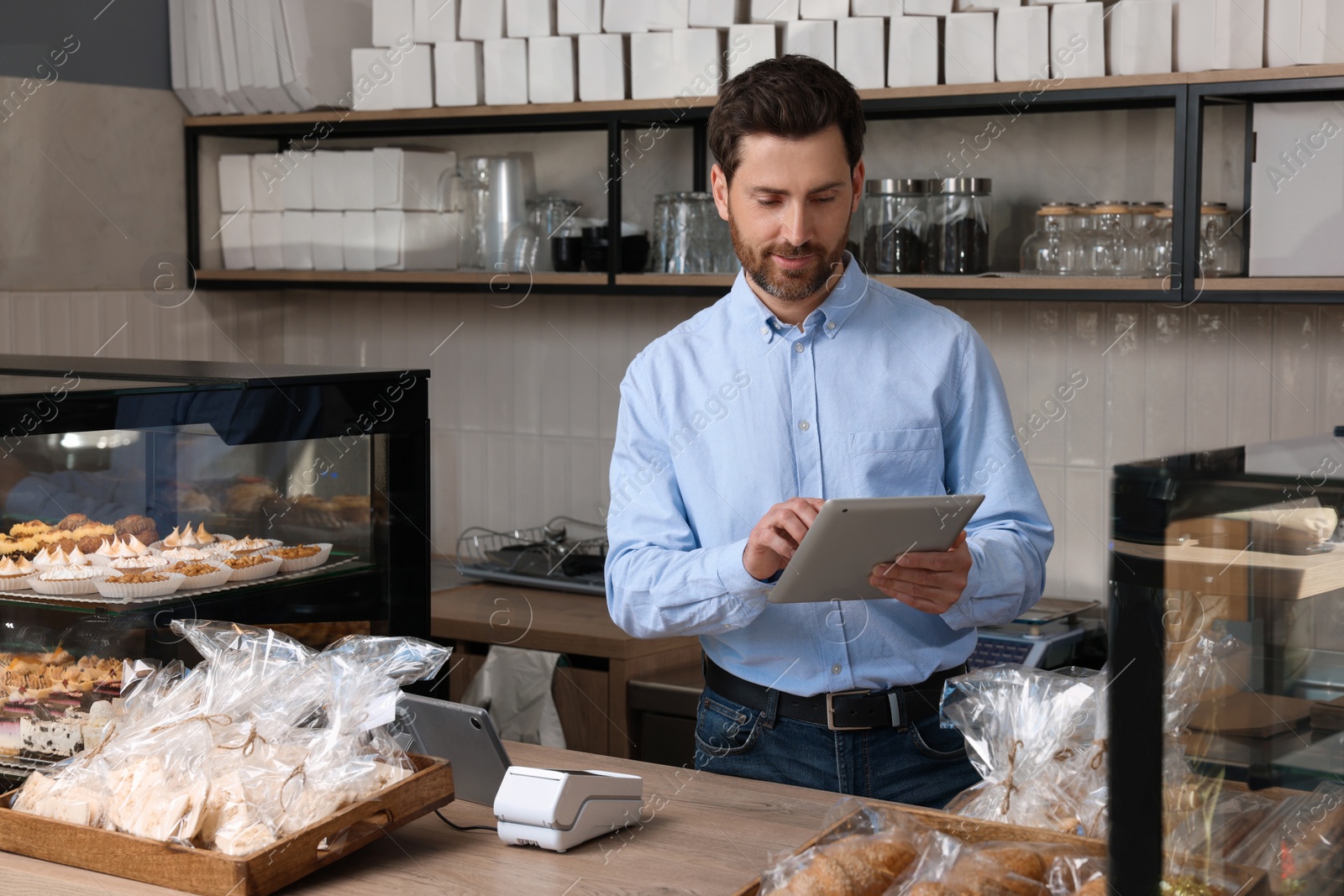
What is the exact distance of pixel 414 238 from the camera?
347 centimetres

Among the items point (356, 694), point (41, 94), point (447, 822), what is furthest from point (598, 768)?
point (41, 94)

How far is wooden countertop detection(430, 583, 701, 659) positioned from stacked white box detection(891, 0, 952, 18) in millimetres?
1330

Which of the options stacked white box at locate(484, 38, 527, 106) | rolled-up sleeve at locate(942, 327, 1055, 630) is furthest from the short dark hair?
stacked white box at locate(484, 38, 527, 106)

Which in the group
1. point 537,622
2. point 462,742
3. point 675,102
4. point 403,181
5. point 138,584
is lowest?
point 537,622

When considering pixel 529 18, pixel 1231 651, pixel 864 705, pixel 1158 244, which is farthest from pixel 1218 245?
pixel 1231 651

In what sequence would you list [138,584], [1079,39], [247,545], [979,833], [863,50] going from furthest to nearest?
[863,50]
[1079,39]
[247,545]
[138,584]
[979,833]

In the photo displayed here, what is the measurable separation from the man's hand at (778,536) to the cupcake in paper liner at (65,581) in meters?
0.73

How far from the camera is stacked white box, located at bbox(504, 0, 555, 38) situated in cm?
319

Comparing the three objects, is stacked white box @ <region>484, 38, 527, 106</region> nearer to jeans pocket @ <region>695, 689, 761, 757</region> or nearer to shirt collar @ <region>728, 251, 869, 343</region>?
shirt collar @ <region>728, 251, 869, 343</region>

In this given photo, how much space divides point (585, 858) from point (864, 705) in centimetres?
42

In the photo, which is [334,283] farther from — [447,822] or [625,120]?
[447,822]

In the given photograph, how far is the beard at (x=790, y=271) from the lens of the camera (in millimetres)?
1649

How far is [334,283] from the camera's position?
3549mm

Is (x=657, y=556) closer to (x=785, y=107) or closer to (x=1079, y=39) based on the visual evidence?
(x=785, y=107)
